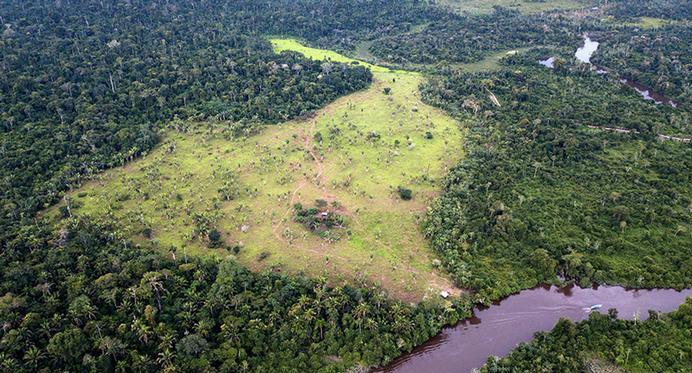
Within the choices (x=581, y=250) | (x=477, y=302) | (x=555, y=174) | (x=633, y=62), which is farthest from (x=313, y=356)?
(x=633, y=62)

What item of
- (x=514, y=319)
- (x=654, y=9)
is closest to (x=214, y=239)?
(x=514, y=319)

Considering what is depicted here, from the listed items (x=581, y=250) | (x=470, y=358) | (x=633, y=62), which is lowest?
(x=470, y=358)

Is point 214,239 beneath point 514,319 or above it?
beneath

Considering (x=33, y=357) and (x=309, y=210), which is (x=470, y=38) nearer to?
(x=309, y=210)

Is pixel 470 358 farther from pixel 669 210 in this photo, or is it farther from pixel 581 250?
pixel 669 210

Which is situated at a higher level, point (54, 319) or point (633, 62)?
point (633, 62)
